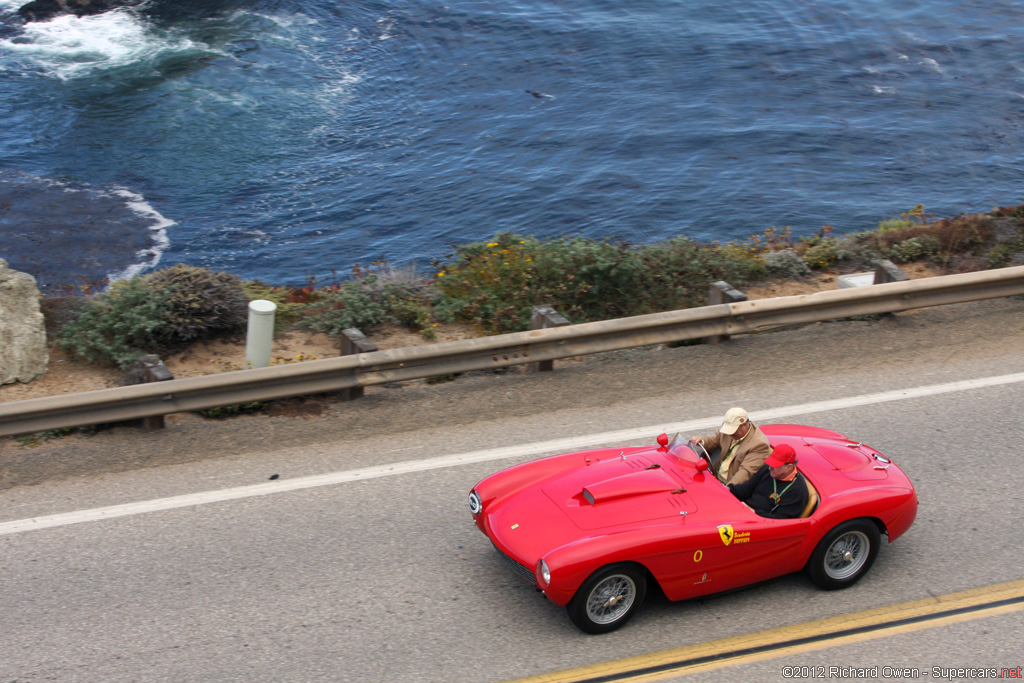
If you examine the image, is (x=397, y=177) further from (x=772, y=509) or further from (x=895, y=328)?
(x=772, y=509)

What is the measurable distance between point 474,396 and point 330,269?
400 inches

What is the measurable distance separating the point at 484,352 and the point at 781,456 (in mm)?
3306

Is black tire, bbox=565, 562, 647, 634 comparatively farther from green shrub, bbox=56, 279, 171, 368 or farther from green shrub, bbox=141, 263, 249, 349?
green shrub, bbox=141, 263, 249, 349

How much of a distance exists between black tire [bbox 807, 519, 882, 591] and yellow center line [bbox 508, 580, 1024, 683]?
27cm

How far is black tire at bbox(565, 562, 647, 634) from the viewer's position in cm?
562

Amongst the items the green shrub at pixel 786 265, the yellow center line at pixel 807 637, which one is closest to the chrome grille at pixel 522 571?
the yellow center line at pixel 807 637

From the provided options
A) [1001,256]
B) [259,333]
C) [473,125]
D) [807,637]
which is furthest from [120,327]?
[473,125]

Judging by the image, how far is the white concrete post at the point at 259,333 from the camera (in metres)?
8.56

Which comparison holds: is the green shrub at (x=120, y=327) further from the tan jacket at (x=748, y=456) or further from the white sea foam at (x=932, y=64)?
the white sea foam at (x=932, y=64)

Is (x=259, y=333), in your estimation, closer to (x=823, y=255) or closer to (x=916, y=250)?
(x=823, y=255)

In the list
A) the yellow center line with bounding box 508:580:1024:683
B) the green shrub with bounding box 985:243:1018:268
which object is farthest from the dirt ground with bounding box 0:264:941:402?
the yellow center line with bounding box 508:580:1024:683

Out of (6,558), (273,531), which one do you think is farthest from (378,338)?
(6,558)

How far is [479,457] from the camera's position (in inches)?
303

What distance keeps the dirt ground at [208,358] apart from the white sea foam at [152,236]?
8039mm
